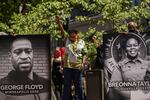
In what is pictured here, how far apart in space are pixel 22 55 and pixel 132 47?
244 cm

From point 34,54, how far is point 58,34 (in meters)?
7.60

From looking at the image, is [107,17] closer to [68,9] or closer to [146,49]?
[68,9]

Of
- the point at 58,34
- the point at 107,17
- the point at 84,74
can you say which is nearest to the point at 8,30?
the point at 58,34

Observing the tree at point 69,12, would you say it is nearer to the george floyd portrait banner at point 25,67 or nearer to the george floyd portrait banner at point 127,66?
the george floyd portrait banner at point 127,66

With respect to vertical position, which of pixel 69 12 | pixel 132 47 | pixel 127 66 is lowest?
pixel 127 66

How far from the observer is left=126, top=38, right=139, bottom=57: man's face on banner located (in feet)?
39.9

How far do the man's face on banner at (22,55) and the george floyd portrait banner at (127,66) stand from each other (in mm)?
1685

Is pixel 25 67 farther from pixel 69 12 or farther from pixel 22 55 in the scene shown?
pixel 69 12

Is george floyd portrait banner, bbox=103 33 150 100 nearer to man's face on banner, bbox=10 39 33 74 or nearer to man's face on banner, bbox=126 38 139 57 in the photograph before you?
man's face on banner, bbox=126 38 139 57

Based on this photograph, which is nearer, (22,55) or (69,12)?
(22,55)

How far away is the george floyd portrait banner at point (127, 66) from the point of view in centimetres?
1207

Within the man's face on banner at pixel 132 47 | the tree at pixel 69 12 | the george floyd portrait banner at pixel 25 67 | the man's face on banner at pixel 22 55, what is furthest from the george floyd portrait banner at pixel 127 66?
the tree at pixel 69 12

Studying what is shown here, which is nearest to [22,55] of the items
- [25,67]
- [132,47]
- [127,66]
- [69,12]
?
[25,67]

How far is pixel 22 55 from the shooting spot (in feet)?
40.0
